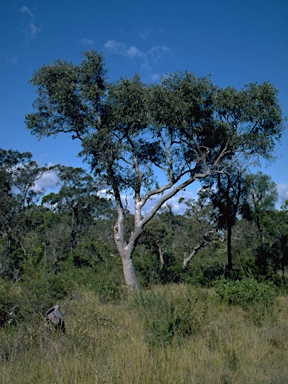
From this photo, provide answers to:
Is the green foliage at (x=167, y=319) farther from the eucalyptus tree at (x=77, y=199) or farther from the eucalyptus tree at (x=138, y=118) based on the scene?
the eucalyptus tree at (x=77, y=199)

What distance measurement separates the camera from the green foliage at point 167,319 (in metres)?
5.68

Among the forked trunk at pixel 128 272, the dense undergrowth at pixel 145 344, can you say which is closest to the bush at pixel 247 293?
the dense undergrowth at pixel 145 344

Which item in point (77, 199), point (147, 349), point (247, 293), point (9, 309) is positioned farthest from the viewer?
point (77, 199)

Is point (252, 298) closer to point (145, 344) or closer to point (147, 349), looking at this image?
point (145, 344)

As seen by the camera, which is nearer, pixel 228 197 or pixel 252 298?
pixel 252 298

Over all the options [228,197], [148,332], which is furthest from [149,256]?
[148,332]

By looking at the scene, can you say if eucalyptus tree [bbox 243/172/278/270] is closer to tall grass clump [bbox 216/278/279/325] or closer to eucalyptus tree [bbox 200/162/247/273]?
eucalyptus tree [bbox 200/162/247/273]

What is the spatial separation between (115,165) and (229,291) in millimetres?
7319

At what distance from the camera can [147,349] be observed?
5133 millimetres

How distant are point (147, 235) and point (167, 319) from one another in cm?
1577

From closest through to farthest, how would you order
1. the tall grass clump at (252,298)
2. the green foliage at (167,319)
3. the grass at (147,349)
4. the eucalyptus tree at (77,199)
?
the grass at (147,349), the green foliage at (167,319), the tall grass clump at (252,298), the eucalyptus tree at (77,199)

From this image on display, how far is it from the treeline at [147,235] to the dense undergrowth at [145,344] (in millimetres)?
4058

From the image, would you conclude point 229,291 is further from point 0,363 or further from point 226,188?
point 226,188

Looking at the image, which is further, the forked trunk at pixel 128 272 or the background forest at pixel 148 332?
the forked trunk at pixel 128 272
